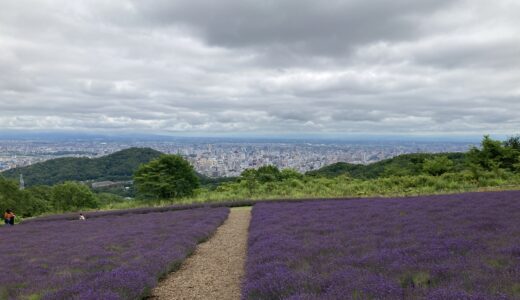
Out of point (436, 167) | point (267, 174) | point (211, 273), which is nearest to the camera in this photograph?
point (211, 273)

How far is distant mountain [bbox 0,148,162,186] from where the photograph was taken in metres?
116

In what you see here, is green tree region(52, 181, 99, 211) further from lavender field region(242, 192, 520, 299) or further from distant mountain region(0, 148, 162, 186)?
distant mountain region(0, 148, 162, 186)

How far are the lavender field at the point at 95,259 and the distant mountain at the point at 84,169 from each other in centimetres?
9981

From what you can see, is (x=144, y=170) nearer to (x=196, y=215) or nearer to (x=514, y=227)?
(x=196, y=215)

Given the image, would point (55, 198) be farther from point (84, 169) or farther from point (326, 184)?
point (84, 169)

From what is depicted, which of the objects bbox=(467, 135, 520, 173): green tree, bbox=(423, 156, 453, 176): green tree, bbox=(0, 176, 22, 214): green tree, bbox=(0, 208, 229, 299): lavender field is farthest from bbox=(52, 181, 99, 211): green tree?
bbox=(467, 135, 520, 173): green tree

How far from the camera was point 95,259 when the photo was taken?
11750mm

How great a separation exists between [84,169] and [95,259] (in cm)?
12439

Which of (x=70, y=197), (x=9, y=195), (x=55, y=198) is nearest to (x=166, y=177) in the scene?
(x=70, y=197)

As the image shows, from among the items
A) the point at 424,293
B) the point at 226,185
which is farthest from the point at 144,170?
the point at 424,293

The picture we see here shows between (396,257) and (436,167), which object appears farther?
Result: (436,167)

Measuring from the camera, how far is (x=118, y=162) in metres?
134

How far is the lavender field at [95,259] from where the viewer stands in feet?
27.5

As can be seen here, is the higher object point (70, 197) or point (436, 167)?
point (436, 167)
